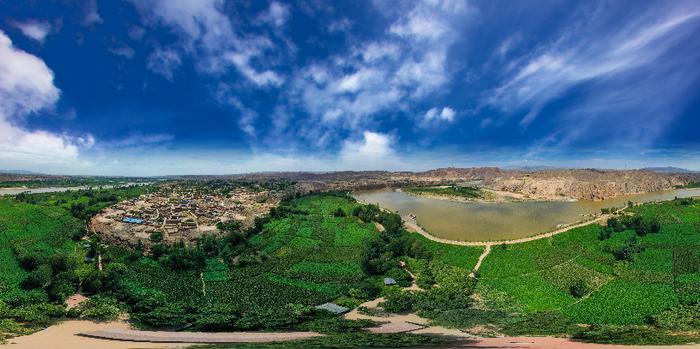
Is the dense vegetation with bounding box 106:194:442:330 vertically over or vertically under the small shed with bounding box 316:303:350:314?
over

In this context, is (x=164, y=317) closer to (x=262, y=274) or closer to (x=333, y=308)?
(x=333, y=308)

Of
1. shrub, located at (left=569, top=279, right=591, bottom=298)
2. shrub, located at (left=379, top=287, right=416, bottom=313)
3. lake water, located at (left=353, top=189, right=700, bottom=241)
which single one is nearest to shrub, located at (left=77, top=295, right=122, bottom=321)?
shrub, located at (left=379, top=287, right=416, bottom=313)

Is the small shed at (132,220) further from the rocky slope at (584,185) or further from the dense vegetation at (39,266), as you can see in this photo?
the rocky slope at (584,185)

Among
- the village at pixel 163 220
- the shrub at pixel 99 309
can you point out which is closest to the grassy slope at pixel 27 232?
the village at pixel 163 220

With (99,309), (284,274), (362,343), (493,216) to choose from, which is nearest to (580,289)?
(362,343)

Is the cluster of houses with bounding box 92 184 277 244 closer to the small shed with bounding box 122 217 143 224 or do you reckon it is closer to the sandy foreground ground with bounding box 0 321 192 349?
the small shed with bounding box 122 217 143 224

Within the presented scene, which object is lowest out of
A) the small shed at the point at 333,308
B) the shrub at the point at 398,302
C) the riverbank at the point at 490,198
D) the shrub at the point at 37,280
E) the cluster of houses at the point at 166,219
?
the small shed at the point at 333,308
